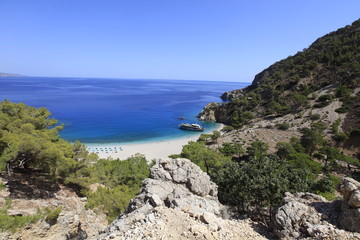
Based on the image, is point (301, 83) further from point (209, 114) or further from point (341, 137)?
point (341, 137)

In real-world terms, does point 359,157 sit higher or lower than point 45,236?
lower

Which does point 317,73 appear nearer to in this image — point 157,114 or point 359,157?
point 359,157

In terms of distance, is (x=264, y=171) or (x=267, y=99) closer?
(x=264, y=171)

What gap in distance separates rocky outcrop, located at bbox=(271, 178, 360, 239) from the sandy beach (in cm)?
3229

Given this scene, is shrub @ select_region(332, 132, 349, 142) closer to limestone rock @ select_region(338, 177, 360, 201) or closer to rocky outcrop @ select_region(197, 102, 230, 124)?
limestone rock @ select_region(338, 177, 360, 201)

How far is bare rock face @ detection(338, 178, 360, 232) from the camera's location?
8883 millimetres

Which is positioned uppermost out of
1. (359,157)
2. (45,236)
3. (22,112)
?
(22,112)

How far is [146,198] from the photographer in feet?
38.3

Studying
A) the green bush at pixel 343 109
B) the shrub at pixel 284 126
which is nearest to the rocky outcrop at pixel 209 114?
the shrub at pixel 284 126

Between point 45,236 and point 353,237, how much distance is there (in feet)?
48.8

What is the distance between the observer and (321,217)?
32.9ft

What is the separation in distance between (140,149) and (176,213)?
3728 cm

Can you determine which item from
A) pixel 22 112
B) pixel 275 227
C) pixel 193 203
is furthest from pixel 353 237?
pixel 22 112

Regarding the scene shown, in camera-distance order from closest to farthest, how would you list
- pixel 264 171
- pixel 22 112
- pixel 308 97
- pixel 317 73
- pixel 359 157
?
pixel 264 171 → pixel 22 112 → pixel 359 157 → pixel 308 97 → pixel 317 73
